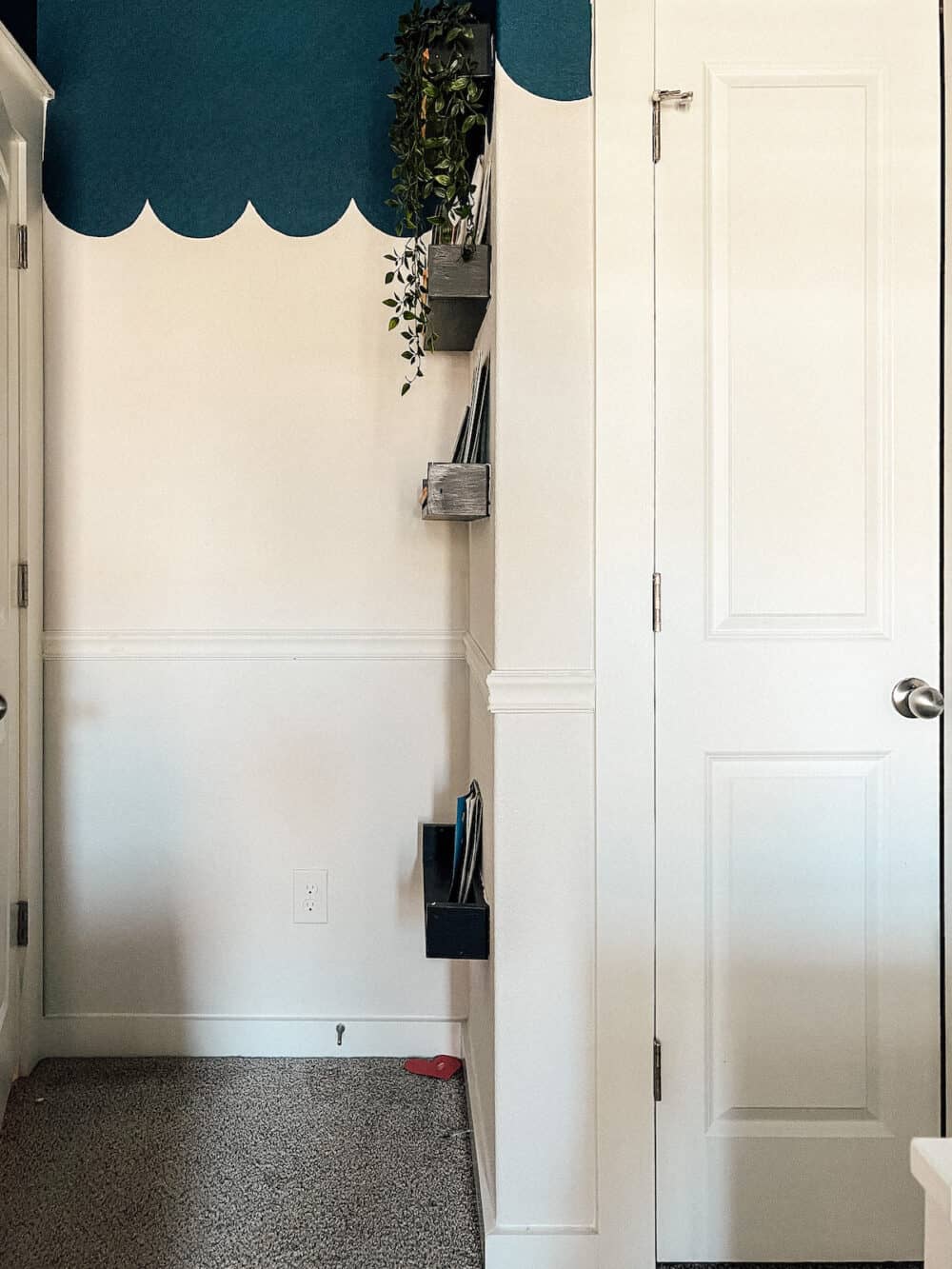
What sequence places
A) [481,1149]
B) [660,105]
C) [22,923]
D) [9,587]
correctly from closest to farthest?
[660,105]
[481,1149]
[9,587]
[22,923]

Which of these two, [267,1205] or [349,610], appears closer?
[267,1205]

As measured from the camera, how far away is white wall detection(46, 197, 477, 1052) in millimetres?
2381

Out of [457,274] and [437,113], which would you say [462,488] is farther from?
[437,113]

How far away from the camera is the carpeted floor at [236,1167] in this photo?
1.74 metres

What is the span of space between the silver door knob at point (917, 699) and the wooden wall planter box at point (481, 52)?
3.94 feet

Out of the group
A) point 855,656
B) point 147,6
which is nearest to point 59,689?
point 147,6

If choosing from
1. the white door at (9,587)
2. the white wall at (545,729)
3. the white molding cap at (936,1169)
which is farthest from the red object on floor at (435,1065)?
the white molding cap at (936,1169)

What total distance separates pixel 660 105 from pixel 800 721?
0.99 meters

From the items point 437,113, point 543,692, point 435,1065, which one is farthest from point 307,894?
point 437,113

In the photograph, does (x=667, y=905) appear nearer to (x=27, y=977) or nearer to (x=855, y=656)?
(x=855, y=656)

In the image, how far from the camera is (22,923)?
2295mm

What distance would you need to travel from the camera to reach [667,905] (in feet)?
5.43

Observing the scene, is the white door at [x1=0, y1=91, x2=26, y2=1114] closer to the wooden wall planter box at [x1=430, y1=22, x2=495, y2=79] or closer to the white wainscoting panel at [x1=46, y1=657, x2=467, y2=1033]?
the white wainscoting panel at [x1=46, y1=657, x2=467, y2=1033]

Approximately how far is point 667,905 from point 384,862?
36.9 inches
